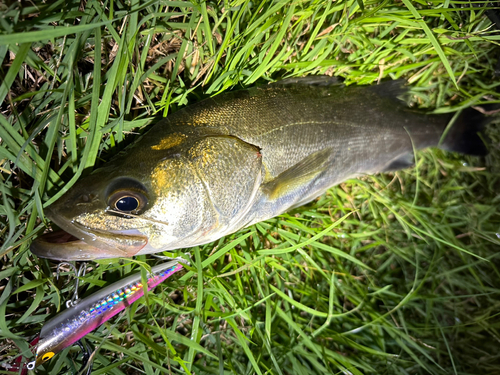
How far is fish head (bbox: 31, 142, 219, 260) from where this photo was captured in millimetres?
1498

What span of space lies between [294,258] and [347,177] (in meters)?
0.76

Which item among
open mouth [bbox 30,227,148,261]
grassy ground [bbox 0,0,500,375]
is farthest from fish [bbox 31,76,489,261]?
grassy ground [bbox 0,0,500,375]

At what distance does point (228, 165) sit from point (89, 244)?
2.68 feet

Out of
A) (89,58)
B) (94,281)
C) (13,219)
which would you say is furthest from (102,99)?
(94,281)

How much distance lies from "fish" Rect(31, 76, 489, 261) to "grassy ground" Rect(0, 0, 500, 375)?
11.8 inches

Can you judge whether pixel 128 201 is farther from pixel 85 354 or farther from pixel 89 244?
pixel 85 354

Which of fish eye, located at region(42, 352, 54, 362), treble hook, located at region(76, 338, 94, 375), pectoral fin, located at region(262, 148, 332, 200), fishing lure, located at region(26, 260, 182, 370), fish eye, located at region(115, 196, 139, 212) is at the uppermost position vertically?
fish eye, located at region(115, 196, 139, 212)

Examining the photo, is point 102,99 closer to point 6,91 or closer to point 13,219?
point 6,91

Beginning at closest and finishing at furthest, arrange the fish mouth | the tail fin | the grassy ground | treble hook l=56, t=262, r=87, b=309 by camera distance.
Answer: the fish mouth < the grassy ground < treble hook l=56, t=262, r=87, b=309 < the tail fin

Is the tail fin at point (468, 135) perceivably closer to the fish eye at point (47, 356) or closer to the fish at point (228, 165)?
the fish at point (228, 165)

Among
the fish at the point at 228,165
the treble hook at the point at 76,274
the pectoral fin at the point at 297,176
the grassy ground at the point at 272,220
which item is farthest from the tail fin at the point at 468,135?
the treble hook at the point at 76,274

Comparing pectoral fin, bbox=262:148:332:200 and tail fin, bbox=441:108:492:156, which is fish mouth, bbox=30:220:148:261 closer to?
pectoral fin, bbox=262:148:332:200

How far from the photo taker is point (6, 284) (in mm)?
1952

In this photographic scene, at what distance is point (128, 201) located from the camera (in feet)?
4.97
